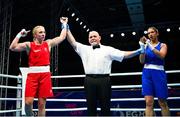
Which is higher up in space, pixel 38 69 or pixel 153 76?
pixel 38 69

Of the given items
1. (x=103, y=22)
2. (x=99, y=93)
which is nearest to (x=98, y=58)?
(x=99, y=93)

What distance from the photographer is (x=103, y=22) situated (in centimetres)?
1409

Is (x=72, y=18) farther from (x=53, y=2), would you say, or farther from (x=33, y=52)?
(x=33, y=52)

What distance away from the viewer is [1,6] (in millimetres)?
8570

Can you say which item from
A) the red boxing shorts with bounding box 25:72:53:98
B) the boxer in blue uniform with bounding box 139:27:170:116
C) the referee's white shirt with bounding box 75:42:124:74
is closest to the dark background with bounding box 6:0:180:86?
the red boxing shorts with bounding box 25:72:53:98

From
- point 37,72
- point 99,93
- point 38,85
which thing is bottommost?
point 99,93

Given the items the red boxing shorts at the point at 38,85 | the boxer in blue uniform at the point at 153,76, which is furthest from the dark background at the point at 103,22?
the boxer in blue uniform at the point at 153,76

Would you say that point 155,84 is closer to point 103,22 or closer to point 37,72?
point 37,72

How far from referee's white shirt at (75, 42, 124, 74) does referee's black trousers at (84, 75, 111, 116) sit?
0.10 m

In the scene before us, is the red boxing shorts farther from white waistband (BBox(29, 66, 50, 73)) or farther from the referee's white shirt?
the referee's white shirt

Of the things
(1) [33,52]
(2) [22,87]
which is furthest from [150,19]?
(1) [33,52]

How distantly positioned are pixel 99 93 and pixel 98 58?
1.42ft

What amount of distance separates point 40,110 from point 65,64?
43.6ft

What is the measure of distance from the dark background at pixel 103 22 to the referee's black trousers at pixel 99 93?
6.71m
